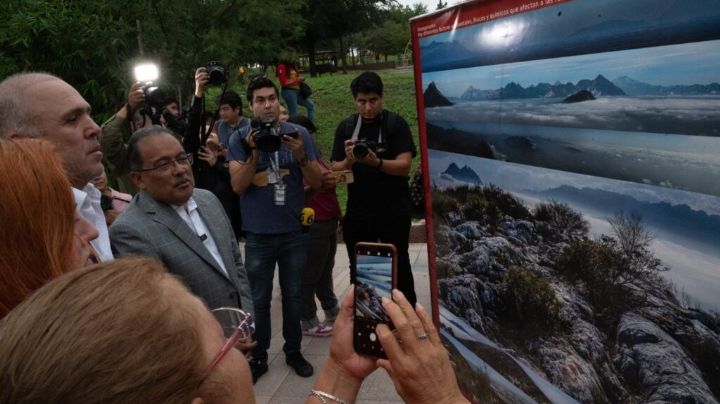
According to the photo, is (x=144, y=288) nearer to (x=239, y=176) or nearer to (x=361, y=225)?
(x=239, y=176)

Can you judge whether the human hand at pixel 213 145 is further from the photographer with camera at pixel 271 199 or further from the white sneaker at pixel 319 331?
the white sneaker at pixel 319 331

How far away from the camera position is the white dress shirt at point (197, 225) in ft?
7.66

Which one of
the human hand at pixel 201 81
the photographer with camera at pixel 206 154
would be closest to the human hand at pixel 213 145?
the photographer with camera at pixel 206 154

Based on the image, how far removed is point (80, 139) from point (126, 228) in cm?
40

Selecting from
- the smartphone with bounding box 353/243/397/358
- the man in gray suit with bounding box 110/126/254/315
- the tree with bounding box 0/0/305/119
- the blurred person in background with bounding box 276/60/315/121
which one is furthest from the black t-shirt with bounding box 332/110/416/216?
the blurred person in background with bounding box 276/60/315/121

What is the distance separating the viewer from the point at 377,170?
3.54 metres

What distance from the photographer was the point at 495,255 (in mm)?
2016

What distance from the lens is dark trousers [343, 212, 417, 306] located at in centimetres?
360

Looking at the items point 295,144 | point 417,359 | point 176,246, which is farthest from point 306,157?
point 417,359

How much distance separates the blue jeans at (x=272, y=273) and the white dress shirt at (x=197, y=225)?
3.20ft

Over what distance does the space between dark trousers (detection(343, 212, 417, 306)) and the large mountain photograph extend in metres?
1.31

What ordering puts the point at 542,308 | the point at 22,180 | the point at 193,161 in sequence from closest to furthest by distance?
A: 1. the point at 22,180
2. the point at 542,308
3. the point at 193,161

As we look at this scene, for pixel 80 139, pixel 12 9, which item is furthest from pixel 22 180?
pixel 12 9

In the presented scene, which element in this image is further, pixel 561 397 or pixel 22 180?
pixel 561 397
